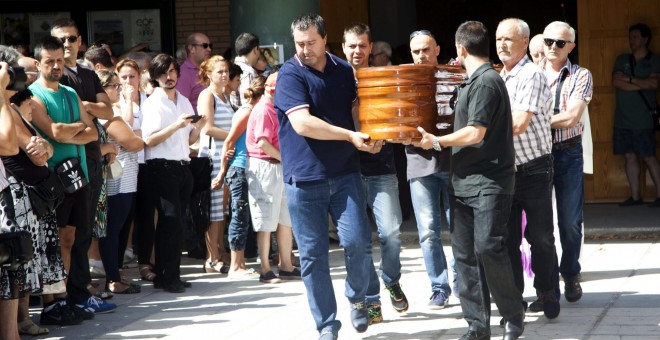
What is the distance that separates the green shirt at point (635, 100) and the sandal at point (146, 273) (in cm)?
604

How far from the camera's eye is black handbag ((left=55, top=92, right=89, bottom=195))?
25.6 ft

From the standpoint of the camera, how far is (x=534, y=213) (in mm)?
7402

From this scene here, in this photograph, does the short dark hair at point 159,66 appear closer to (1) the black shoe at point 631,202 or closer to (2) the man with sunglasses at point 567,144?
(2) the man with sunglasses at point 567,144

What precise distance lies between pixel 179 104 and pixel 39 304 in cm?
207

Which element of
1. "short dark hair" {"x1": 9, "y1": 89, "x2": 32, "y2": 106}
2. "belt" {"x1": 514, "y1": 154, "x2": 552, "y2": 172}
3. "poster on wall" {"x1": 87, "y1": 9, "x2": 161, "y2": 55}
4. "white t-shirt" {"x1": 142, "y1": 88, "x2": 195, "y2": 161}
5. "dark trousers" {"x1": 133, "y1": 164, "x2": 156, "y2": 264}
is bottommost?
"dark trousers" {"x1": 133, "y1": 164, "x2": 156, "y2": 264}

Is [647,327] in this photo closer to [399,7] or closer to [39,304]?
[39,304]

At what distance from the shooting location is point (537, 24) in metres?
26.2

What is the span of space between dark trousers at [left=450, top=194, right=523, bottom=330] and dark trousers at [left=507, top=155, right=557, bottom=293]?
0.50 meters

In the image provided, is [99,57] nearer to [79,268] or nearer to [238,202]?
[238,202]

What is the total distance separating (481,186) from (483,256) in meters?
0.42

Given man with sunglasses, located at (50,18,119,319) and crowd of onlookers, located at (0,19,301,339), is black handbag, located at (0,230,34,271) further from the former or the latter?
man with sunglasses, located at (50,18,119,319)

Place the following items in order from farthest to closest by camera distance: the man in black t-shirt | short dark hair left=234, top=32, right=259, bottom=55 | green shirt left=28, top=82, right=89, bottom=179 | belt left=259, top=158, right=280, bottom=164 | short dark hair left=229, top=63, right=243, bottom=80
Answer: short dark hair left=234, top=32, right=259, bottom=55 < short dark hair left=229, top=63, right=243, bottom=80 < belt left=259, top=158, right=280, bottom=164 < green shirt left=28, top=82, right=89, bottom=179 < the man in black t-shirt

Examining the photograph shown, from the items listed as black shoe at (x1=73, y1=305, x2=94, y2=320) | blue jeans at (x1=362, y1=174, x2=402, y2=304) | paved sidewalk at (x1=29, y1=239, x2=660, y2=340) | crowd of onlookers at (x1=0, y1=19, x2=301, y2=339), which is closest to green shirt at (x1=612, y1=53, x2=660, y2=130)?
paved sidewalk at (x1=29, y1=239, x2=660, y2=340)

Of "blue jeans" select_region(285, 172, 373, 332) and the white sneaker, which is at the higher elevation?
"blue jeans" select_region(285, 172, 373, 332)
